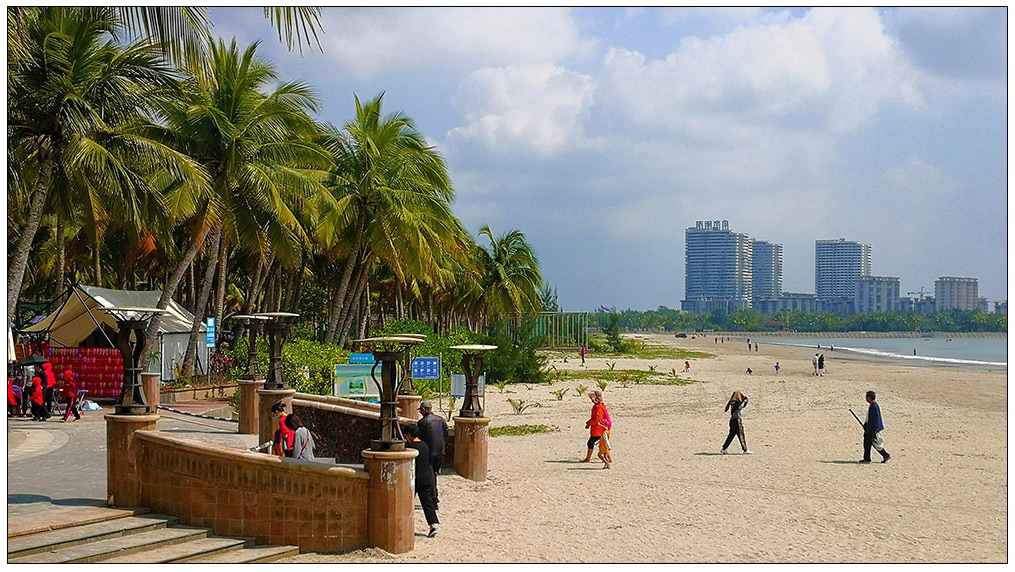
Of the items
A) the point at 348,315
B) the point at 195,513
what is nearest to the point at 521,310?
the point at 348,315

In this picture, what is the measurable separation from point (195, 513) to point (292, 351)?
42.7 feet

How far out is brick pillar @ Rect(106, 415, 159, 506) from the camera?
10.6 m

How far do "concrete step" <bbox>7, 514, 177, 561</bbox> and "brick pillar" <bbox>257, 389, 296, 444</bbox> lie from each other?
5.41m

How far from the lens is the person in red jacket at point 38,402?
19375 millimetres

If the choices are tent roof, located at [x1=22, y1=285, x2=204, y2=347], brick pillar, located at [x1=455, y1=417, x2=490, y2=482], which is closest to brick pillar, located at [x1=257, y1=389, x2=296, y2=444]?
brick pillar, located at [x1=455, y1=417, x2=490, y2=482]

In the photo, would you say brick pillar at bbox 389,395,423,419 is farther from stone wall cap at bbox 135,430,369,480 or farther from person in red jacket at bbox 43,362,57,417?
person in red jacket at bbox 43,362,57,417

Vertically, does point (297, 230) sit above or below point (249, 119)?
below

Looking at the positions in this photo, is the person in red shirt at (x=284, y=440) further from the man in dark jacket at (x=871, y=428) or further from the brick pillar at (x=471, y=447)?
the man in dark jacket at (x=871, y=428)

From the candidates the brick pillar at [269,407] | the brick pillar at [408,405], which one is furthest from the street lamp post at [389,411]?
the brick pillar at [408,405]

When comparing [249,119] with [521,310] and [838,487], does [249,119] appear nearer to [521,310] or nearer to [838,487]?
[838,487]

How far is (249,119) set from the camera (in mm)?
26688

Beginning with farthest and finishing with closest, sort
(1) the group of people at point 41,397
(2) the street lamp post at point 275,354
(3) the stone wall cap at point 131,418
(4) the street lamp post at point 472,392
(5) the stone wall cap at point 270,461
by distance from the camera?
1. (1) the group of people at point 41,397
2. (2) the street lamp post at point 275,354
3. (4) the street lamp post at point 472,392
4. (3) the stone wall cap at point 131,418
5. (5) the stone wall cap at point 270,461

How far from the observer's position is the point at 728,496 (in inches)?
571

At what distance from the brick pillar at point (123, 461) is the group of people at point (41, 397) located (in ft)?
32.6
